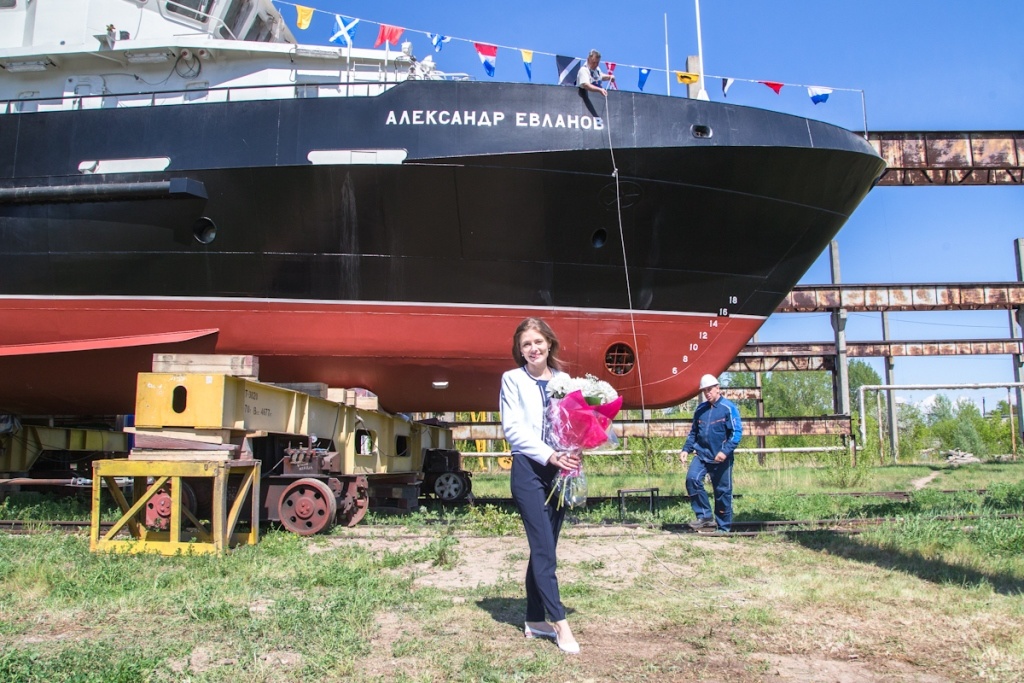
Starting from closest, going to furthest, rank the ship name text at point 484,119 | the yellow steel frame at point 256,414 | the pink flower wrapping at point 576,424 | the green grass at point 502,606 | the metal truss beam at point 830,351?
the green grass at point 502,606 → the pink flower wrapping at point 576,424 → the yellow steel frame at point 256,414 → the ship name text at point 484,119 → the metal truss beam at point 830,351

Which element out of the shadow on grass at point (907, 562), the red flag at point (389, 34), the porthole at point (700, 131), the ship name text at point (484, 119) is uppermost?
the red flag at point (389, 34)

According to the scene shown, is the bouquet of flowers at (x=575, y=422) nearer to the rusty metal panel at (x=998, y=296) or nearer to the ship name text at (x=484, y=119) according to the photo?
the ship name text at (x=484, y=119)

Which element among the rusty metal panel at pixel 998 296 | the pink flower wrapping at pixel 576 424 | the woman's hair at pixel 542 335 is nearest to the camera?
the pink flower wrapping at pixel 576 424

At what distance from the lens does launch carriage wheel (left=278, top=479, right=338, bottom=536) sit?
694cm

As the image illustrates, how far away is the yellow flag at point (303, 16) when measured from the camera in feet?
36.6

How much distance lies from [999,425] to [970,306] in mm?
12865

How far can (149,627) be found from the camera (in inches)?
151

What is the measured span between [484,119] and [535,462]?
5.83 m

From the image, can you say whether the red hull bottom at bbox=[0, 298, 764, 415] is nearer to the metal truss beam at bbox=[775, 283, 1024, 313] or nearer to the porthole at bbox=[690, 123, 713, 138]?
the porthole at bbox=[690, 123, 713, 138]

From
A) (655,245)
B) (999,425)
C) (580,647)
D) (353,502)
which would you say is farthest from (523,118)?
(999,425)

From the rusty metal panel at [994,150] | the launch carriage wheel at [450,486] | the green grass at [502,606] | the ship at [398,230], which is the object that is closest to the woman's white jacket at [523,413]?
the green grass at [502,606]

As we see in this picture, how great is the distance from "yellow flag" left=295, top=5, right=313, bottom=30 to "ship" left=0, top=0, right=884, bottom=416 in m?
2.13

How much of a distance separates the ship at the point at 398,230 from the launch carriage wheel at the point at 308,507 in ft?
7.49

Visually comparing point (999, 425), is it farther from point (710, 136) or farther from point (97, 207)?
point (97, 207)
